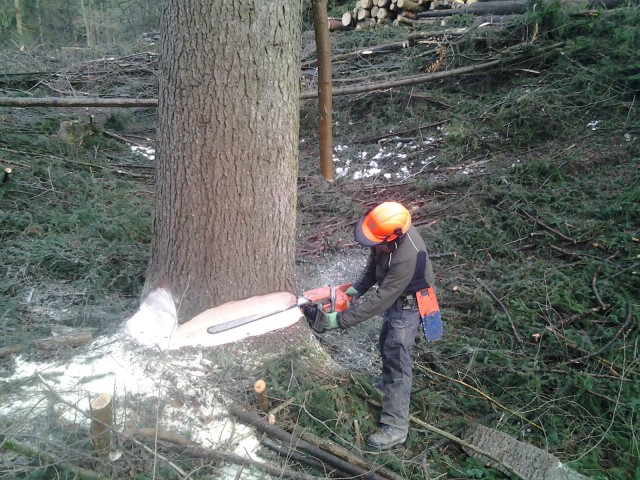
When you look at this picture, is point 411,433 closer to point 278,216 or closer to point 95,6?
point 278,216

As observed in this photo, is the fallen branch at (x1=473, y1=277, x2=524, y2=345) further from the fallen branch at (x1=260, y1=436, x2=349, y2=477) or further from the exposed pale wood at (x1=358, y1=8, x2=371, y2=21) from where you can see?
the exposed pale wood at (x1=358, y1=8, x2=371, y2=21)

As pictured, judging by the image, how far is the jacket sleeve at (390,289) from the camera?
Answer: 2.99 meters

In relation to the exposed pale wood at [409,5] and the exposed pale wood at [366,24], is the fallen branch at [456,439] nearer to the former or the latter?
the exposed pale wood at [409,5]

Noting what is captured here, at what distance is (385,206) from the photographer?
2.93 metres

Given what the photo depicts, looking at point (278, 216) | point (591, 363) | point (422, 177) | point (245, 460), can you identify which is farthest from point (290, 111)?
point (422, 177)

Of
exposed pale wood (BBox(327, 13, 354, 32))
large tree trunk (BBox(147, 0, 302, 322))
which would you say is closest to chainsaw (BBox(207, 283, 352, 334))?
large tree trunk (BBox(147, 0, 302, 322))

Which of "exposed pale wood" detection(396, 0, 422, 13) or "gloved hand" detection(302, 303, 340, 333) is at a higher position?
"exposed pale wood" detection(396, 0, 422, 13)

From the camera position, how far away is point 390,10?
10.1m

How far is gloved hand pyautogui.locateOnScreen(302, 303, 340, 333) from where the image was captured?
312 cm

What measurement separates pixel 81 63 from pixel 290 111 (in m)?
8.89

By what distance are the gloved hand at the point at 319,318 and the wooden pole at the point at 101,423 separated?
1361 mm

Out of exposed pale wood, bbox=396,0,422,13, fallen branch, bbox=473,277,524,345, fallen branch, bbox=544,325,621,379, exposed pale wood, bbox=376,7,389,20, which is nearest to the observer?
fallen branch, bbox=544,325,621,379

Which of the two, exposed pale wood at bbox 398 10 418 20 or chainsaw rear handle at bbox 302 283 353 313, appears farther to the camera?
exposed pale wood at bbox 398 10 418 20

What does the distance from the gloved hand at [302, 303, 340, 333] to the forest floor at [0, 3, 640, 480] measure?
0.96 ft
